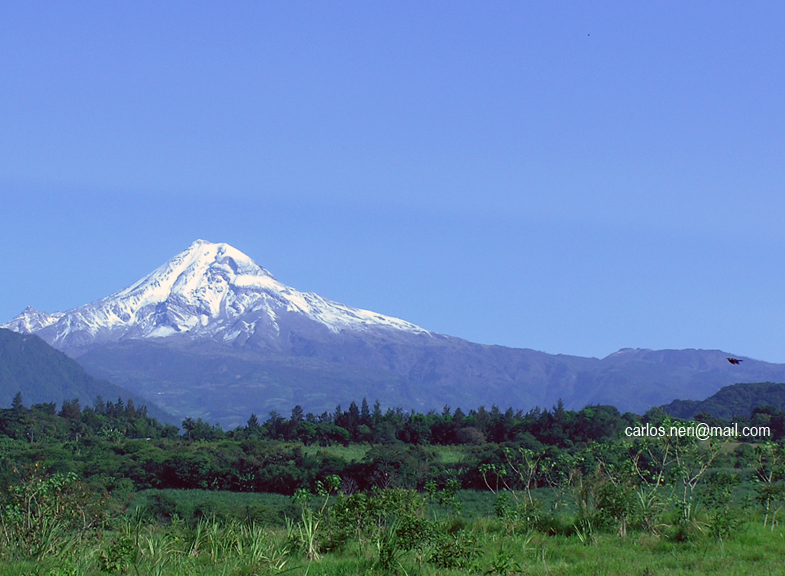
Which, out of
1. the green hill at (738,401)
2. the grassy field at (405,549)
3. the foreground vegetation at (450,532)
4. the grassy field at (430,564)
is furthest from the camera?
the green hill at (738,401)

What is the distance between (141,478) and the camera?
247 feet

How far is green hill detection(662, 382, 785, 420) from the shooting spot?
15062 centimetres

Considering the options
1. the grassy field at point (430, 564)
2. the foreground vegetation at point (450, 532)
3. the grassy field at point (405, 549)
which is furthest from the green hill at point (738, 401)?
the grassy field at point (430, 564)

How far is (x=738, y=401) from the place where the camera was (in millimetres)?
157375

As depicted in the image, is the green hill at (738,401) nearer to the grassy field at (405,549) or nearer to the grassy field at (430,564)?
the grassy field at (405,549)

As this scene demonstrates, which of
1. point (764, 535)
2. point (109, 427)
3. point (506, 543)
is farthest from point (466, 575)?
point (109, 427)

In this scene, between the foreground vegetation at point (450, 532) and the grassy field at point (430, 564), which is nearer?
the grassy field at point (430, 564)

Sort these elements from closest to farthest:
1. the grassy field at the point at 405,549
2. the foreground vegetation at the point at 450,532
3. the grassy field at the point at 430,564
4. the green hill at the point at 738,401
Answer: the grassy field at the point at 430,564, the grassy field at the point at 405,549, the foreground vegetation at the point at 450,532, the green hill at the point at 738,401

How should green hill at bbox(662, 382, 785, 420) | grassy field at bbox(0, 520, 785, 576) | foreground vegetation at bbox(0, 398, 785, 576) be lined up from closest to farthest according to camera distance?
grassy field at bbox(0, 520, 785, 576)
foreground vegetation at bbox(0, 398, 785, 576)
green hill at bbox(662, 382, 785, 420)

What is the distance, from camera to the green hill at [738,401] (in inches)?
5930

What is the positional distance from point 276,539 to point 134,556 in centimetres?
271

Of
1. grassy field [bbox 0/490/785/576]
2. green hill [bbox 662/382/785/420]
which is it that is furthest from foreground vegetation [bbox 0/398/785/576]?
green hill [bbox 662/382/785/420]

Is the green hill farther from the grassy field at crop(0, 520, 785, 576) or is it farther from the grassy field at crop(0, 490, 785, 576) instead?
the grassy field at crop(0, 520, 785, 576)

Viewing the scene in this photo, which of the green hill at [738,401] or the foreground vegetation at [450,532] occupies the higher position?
the green hill at [738,401]
